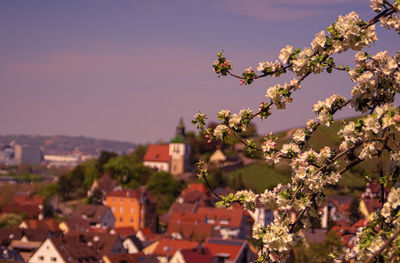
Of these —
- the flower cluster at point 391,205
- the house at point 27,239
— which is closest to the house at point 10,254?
the house at point 27,239

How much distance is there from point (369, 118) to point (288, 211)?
69 cm

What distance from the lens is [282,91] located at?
372 cm

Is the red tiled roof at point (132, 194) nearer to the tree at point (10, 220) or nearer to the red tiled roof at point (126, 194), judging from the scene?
the red tiled roof at point (126, 194)

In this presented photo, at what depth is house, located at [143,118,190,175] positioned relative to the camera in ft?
267

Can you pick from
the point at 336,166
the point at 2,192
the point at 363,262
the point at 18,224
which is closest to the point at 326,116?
the point at 336,166

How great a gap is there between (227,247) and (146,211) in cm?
2152

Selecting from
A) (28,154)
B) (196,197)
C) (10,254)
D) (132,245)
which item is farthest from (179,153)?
(10,254)

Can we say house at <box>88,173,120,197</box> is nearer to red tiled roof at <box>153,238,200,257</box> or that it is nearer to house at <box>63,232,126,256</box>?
house at <box>63,232,126,256</box>

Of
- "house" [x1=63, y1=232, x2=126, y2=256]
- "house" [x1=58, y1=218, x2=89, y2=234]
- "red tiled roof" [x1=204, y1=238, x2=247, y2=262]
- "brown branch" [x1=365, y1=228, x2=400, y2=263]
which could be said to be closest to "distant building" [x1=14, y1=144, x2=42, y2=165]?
"house" [x1=58, y1=218, x2=89, y2=234]

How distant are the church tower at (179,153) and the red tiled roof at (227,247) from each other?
45.7 m

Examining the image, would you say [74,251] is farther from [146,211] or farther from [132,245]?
[146,211]

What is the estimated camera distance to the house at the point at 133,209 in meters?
54.7

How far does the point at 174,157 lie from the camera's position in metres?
82.1

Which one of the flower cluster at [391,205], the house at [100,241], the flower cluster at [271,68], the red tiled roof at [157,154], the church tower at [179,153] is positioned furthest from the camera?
the red tiled roof at [157,154]
